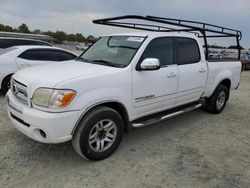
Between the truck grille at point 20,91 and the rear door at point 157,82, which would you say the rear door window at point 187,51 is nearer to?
the rear door at point 157,82

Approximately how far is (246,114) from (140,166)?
4.22 m

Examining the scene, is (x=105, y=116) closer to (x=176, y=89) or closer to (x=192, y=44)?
(x=176, y=89)

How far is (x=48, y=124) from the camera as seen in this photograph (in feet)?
9.71

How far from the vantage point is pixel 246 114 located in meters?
6.45

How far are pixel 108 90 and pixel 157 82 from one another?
1.04m

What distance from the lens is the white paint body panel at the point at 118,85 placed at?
310cm

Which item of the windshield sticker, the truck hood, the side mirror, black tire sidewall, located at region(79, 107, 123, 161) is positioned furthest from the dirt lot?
the windshield sticker

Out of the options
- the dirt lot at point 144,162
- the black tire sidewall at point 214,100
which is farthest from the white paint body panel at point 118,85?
the black tire sidewall at point 214,100

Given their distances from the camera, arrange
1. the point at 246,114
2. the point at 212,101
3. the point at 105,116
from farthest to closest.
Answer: the point at 246,114, the point at 212,101, the point at 105,116

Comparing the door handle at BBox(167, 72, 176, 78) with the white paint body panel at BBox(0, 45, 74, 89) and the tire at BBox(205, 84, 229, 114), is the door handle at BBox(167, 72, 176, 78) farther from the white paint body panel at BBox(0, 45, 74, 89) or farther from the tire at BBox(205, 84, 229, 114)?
the white paint body panel at BBox(0, 45, 74, 89)

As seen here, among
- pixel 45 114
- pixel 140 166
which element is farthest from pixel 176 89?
pixel 45 114

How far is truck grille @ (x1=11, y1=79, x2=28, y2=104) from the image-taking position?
3.30 metres

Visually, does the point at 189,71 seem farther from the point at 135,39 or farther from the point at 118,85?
the point at 118,85

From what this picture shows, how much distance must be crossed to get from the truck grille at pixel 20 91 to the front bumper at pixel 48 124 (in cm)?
14
